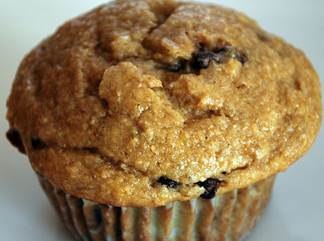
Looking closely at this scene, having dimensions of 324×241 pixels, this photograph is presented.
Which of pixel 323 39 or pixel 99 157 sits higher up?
pixel 99 157

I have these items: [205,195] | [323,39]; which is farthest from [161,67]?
[323,39]

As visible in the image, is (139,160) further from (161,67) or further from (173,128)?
(161,67)

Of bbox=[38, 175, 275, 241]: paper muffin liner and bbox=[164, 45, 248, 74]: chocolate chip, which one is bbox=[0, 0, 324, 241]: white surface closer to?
bbox=[38, 175, 275, 241]: paper muffin liner

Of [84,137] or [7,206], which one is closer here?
[84,137]

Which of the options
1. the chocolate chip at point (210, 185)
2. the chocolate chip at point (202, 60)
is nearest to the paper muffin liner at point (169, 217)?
the chocolate chip at point (210, 185)

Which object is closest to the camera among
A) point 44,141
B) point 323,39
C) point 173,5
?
point 44,141

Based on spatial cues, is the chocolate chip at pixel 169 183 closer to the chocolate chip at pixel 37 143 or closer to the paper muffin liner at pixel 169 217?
the paper muffin liner at pixel 169 217
